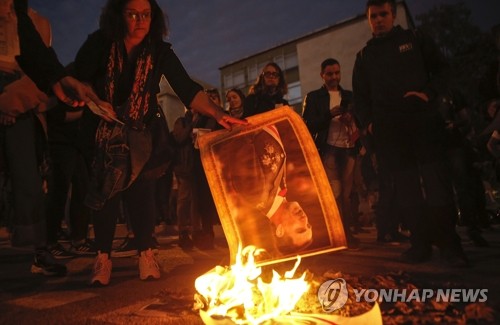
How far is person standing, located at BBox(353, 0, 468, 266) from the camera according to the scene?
3.06m

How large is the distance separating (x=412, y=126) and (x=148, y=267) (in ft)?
7.90

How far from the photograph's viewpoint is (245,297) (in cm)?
Answer: 159

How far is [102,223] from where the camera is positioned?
2682mm

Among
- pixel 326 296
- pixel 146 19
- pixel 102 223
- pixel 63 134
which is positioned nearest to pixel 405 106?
pixel 326 296

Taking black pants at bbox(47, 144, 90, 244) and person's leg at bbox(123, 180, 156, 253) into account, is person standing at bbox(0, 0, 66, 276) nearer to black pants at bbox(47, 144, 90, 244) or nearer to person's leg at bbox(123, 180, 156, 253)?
person's leg at bbox(123, 180, 156, 253)

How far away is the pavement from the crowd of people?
18cm

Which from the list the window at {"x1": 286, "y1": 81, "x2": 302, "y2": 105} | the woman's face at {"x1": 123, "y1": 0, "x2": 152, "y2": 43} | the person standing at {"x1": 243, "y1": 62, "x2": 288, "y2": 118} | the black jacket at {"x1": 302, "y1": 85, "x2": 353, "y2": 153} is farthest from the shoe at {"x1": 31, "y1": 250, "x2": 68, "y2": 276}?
the window at {"x1": 286, "y1": 81, "x2": 302, "y2": 105}

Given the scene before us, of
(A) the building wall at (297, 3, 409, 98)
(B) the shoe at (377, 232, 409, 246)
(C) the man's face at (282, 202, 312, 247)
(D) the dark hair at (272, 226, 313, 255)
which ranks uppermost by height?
(A) the building wall at (297, 3, 409, 98)

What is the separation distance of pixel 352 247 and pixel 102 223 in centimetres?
248

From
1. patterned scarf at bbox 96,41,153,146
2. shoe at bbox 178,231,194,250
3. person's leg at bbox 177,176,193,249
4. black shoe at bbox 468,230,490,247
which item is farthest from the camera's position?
person's leg at bbox 177,176,193,249

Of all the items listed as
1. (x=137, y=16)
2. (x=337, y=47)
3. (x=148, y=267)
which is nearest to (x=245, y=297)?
(x=148, y=267)

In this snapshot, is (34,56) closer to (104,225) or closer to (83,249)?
(104,225)

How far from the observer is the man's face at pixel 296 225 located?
2600mm

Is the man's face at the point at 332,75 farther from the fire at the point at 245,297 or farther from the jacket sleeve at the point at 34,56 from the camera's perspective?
the fire at the point at 245,297
